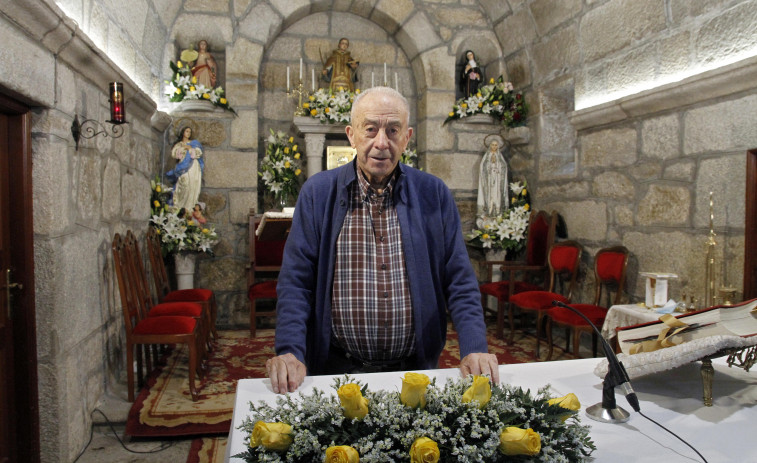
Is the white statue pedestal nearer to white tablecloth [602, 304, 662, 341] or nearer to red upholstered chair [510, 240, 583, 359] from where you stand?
red upholstered chair [510, 240, 583, 359]

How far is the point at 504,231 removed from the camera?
5.27 metres

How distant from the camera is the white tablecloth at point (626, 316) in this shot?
3000 millimetres

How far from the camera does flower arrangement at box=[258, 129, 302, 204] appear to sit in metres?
5.36

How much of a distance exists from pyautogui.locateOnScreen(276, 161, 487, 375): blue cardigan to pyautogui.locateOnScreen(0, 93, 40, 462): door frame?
1544mm

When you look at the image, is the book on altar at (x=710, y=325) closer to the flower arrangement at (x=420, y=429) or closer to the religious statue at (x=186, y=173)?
the flower arrangement at (x=420, y=429)

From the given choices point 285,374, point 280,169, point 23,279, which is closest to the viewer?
point 285,374

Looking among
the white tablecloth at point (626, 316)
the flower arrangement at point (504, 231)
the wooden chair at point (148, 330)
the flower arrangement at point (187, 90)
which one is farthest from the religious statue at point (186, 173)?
the white tablecloth at point (626, 316)

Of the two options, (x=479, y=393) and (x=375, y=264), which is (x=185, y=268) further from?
(x=479, y=393)

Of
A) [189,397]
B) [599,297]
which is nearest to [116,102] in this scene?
[189,397]

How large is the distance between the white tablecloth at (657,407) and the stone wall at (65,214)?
5.68 ft

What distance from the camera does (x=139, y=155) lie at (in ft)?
14.1

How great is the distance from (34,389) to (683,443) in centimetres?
267

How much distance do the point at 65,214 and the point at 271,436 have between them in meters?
2.35

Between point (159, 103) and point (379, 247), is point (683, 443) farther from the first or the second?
point (159, 103)
